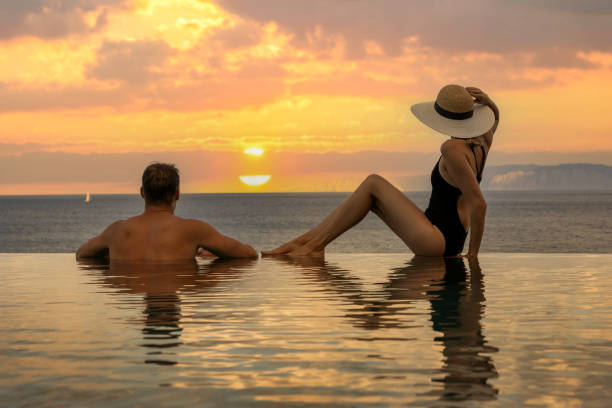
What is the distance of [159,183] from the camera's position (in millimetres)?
7047

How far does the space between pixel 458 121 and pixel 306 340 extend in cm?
472

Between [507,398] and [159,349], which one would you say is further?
[159,349]

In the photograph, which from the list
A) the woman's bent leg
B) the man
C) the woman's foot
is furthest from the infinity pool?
the woman's foot

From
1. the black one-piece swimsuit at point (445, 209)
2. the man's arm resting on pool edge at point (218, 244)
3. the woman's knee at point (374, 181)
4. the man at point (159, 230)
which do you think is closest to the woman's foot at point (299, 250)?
the man's arm resting on pool edge at point (218, 244)

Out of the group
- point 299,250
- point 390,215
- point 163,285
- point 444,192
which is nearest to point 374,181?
point 390,215

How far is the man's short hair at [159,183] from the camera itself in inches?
276

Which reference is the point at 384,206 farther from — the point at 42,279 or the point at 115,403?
the point at 115,403

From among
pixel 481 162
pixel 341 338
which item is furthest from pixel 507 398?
pixel 481 162

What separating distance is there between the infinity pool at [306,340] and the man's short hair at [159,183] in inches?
36.9

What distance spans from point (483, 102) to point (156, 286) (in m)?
4.22

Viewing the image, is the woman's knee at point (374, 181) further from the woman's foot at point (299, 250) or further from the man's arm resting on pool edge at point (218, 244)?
the man's arm resting on pool edge at point (218, 244)

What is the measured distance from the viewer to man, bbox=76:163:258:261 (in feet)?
23.0

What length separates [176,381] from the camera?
2.71 meters

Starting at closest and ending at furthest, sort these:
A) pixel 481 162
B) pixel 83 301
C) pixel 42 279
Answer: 1. pixel 83 301
2. pixel 42 279
3. pixel 481 162
